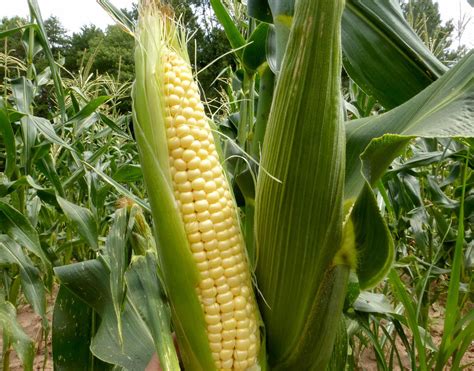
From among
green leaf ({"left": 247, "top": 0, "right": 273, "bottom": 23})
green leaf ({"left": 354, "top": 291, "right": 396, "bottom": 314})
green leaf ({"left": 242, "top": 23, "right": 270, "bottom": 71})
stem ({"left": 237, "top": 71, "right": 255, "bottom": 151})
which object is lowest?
green leaf ({"left": 354, "top": 291, "right": 396, "bottom": 314})

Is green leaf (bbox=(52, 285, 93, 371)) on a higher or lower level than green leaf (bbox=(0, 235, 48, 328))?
lower

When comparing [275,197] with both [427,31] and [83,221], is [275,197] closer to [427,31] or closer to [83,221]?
[83,221]

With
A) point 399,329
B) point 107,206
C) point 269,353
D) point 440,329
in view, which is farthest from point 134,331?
point 440,329

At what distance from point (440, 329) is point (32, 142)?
216 centimetres

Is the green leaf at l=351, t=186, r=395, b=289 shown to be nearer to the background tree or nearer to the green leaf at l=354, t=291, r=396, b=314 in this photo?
the green leaf at l=354, t=291, r=396, b=314

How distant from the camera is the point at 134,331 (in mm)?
886

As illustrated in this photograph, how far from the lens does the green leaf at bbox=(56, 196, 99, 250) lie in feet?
3.56

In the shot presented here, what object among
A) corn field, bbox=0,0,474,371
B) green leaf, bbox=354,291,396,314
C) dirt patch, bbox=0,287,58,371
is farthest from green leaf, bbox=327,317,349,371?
dirt patch, bbox=0,287,58,371

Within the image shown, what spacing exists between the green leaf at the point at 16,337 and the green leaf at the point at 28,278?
10cm

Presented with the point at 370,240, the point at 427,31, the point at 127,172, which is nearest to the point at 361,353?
the point at 127,172

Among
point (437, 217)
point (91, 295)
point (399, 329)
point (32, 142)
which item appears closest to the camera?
point (91, 295)

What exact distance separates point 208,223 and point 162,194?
82 millimetres

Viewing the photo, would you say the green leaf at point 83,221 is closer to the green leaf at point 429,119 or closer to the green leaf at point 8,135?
the green leaf at point 8,135

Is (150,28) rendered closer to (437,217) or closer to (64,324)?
(64,324)
